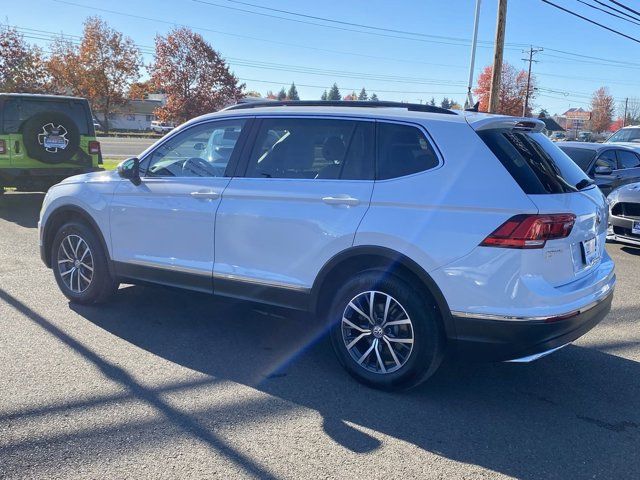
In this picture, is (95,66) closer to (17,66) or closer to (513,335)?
(17,66)

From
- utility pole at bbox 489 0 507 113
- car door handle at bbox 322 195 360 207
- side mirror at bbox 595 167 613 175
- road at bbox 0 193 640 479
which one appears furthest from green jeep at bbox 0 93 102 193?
utility pole at bbox 489 0 507 113

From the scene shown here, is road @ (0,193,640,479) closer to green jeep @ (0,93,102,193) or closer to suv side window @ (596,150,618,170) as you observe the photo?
green jeep @ (0,93,102,193)

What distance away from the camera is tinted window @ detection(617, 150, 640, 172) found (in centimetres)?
1052

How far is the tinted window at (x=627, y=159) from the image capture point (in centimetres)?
1052

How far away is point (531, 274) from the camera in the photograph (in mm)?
3312

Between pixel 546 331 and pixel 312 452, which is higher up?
pixel 546 331

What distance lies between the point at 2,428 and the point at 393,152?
2.93 m

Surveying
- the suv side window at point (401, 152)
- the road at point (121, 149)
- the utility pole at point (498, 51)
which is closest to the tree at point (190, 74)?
the road at point (121, 149)

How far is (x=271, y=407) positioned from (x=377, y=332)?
86 centimetres

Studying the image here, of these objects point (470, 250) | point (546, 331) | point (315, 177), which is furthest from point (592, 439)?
point (315, 177)

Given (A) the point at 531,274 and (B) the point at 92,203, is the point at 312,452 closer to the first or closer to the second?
(A) the point at 531,274

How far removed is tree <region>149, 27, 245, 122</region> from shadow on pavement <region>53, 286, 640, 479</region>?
31.5 meters

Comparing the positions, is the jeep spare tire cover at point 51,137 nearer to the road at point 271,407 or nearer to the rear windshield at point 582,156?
the road at point 271,407

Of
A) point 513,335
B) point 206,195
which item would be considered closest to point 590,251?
point 513,335
